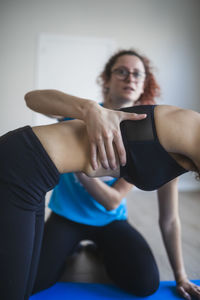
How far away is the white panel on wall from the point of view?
10.8 ft

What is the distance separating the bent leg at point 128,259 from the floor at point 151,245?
20cm

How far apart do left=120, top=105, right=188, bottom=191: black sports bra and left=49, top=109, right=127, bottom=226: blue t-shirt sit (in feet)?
1.80

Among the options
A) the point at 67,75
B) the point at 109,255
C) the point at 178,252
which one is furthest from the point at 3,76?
the point at 178,252

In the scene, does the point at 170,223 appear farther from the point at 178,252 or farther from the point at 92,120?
the point at 92,120

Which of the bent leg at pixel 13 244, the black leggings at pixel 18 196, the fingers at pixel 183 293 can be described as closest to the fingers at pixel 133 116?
the black leggings at pixel 18 196

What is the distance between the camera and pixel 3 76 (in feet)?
10.6

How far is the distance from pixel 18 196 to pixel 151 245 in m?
1.36

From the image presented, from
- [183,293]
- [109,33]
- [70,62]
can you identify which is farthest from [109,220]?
[109,33]

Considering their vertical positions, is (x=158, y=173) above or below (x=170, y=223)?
above

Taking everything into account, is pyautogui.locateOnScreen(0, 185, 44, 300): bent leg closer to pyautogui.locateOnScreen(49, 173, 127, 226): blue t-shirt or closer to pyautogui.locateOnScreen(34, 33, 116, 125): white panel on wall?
pyautogui.locateOnScreen(49, 173, 127, 226): blue t-shirt

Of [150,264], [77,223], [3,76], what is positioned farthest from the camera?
[3,76]

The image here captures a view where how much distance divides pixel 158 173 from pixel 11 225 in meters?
0.43

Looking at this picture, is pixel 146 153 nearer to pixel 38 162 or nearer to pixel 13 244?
pixel 38 162

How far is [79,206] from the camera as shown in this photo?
126 cm
